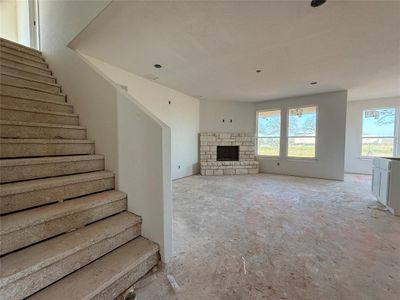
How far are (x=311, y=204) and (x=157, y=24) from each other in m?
3.69

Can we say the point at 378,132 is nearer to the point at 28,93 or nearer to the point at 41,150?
the point at 41,150

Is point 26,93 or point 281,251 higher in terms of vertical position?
point 26,93

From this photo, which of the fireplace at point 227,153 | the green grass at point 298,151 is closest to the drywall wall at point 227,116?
the fireplace at point 227,153

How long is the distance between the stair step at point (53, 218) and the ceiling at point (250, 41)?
2094 mm

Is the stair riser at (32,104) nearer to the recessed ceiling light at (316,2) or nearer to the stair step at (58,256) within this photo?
the stair step at (58,256)

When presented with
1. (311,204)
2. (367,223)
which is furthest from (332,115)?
(367,223)

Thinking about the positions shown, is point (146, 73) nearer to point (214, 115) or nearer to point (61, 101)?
point (61, 101)

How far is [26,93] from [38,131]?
81 cm

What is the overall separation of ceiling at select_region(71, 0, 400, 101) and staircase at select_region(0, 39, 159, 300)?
155 cm

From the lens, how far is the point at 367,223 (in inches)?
94.4

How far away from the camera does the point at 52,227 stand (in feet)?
4.19

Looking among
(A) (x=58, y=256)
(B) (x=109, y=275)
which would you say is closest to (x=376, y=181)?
(B) (x=109, y=275)

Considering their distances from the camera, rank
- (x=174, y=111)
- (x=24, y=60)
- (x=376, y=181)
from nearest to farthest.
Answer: (x=24, y=60), (x=376, y=181), (x=174, y=111)

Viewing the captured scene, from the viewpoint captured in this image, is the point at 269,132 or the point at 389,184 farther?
the point at 269,132
